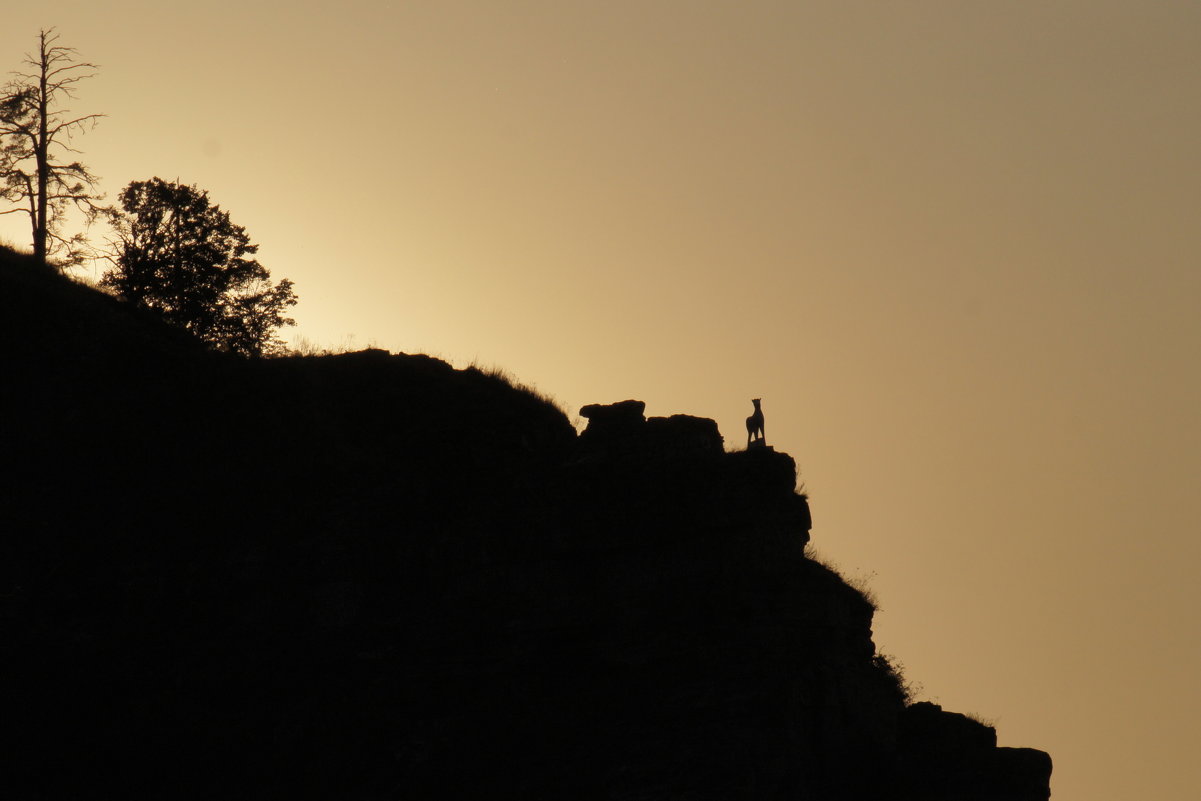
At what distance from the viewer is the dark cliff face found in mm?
38656

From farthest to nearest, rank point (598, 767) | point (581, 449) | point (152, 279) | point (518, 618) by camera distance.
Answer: point (152, 279) → point (581, 449) → point (518, 618) → point (598, 767)

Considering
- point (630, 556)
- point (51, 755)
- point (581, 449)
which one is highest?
point (581, 449)

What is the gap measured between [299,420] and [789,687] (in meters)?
18.5

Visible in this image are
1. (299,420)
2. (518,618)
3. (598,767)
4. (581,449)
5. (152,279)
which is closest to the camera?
(598,767)

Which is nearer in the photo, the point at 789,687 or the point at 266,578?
the point at 789,687

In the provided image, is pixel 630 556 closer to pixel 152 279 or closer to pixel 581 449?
pixel 581 449

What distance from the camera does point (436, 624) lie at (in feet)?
134

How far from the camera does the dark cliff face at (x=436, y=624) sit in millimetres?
38656

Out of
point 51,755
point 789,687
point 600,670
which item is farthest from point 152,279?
point 789,687

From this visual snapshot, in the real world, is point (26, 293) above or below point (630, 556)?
above

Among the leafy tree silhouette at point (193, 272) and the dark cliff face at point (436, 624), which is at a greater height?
the leafy tree silhouette at point (193, 272)

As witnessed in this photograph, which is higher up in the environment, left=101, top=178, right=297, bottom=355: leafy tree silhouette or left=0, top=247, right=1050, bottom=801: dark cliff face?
left=101, top=178, right=297, bottom=355: leafy tree silhouette

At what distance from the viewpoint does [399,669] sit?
132 feet

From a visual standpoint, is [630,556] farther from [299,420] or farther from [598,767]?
[299,420]
